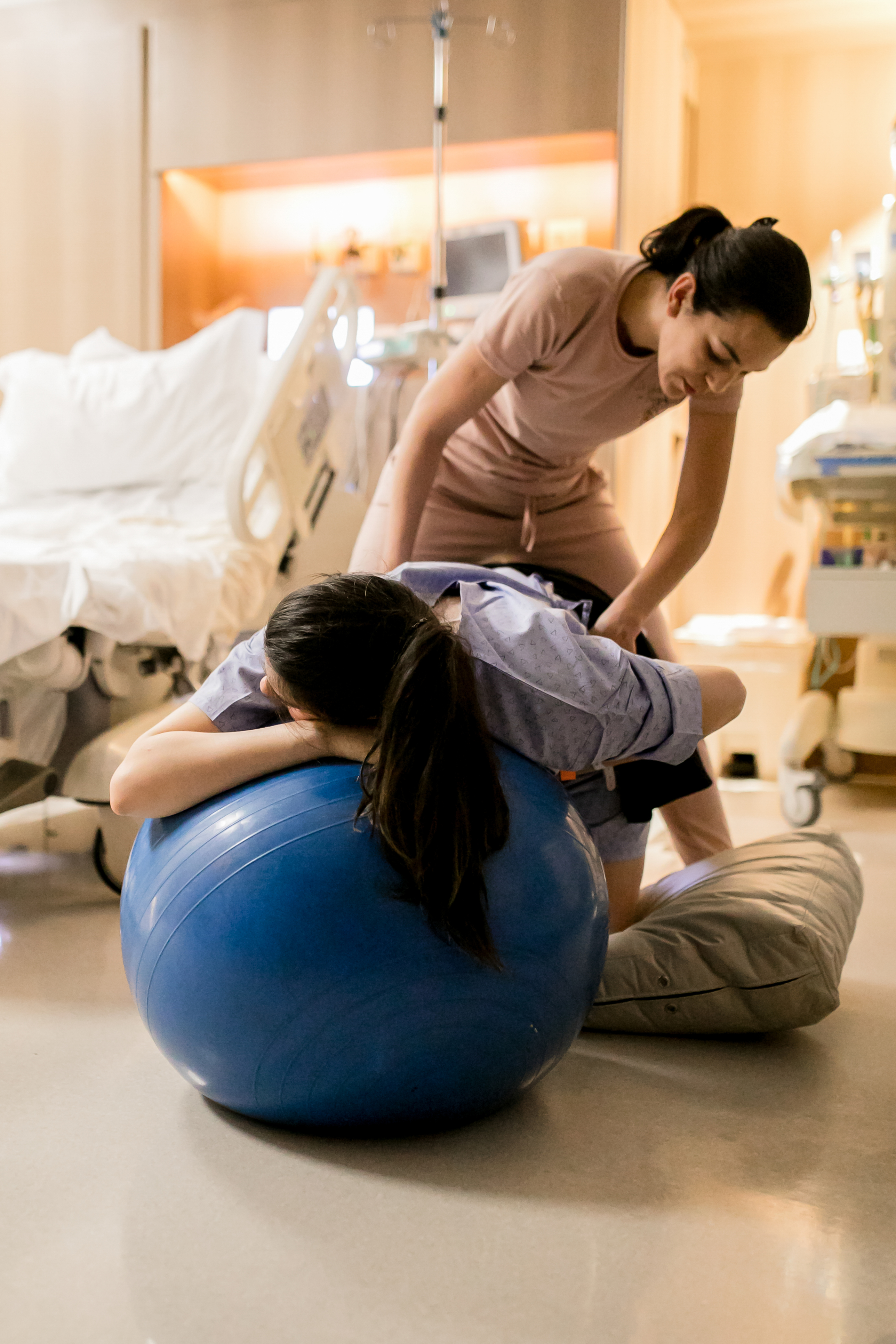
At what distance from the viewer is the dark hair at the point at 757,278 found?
1.37m

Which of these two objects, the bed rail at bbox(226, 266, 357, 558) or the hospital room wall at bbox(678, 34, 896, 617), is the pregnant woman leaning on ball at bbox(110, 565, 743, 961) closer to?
the bed rail at bbox(226, 266, 357, 558)

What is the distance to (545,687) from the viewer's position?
1229 mm

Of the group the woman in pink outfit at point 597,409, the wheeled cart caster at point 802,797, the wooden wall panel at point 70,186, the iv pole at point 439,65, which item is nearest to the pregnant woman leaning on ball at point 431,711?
the woman in pink outfit at point 597,409

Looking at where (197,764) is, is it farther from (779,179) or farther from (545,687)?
(779,179)

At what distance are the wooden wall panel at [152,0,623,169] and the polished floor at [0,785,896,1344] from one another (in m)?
2.72

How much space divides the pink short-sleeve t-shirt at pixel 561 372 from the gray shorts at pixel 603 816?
478 millimetres

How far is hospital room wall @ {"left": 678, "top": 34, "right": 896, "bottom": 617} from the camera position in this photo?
3.63 meters

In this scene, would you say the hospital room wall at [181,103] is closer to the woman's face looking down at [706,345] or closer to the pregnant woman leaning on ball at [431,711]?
the woman's face looking down at [706,345]

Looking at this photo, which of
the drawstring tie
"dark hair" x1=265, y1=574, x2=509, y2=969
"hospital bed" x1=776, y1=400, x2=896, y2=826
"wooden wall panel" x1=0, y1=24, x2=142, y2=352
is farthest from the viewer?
"wooden wall panel" x1=0, y1=24, x2=142, y2=352

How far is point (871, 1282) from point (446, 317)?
3048 mm

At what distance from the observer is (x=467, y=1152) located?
121 centimetres

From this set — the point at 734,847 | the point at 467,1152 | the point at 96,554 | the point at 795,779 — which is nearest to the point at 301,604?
the point at 467,1152

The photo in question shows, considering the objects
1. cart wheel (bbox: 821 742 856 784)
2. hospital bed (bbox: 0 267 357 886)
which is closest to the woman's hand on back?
hospital bed (bbox: 0 267 357 886)

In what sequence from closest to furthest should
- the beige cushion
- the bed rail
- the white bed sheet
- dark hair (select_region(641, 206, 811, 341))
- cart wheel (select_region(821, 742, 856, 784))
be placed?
dark hair (select_region(641, 206, 811, 341)) < the beige cushion < the white bed sheet < the bed rail < cart wheel (select_region(821, 742, 856, 784))
